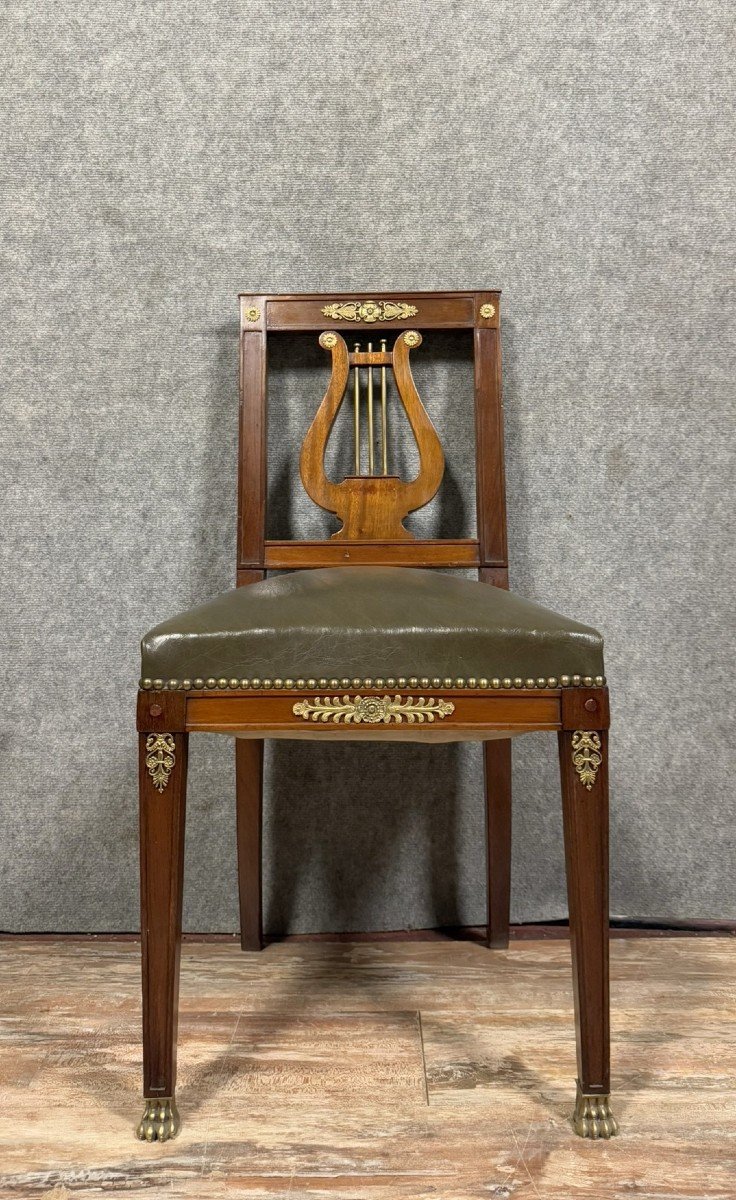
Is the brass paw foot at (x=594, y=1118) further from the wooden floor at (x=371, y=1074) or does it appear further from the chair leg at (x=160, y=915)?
the chair leg at (x=160, y=915)

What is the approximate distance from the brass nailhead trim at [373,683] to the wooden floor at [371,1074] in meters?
0.44

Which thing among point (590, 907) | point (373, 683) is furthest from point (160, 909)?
point (590, 907)

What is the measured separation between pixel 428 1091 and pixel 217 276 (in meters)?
1.23

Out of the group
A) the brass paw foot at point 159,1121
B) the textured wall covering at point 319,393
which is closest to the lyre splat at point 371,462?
the textured wall covering at point 319,393

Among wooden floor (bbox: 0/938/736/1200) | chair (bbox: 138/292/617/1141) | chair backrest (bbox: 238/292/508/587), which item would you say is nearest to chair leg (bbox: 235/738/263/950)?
wooden floor (bbox: 0/938/736/1200)

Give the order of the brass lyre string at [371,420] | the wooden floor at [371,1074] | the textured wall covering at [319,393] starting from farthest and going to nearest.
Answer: the textured wall covering at [319,393] → the brass lyre string at [371,420] → the wooden floor at [371,1074]

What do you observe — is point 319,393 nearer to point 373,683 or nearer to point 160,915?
point 373,683

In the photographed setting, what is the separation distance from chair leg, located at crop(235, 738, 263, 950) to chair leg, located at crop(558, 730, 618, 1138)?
0.57m

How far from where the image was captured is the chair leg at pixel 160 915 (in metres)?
0.89

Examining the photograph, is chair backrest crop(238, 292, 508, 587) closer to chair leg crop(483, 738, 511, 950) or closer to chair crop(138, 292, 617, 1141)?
chair leg crop(483, 738, 511, 950)

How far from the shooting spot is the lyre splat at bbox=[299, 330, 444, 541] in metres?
Answer: 1.33

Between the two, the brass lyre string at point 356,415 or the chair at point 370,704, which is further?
the brass lyre string at point 356,415

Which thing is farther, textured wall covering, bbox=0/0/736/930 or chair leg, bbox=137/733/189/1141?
textured wall covering, bbox=0/0/736/930

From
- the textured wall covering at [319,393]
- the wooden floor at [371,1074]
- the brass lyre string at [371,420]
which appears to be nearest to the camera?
the wooden floor at [371,1074]
